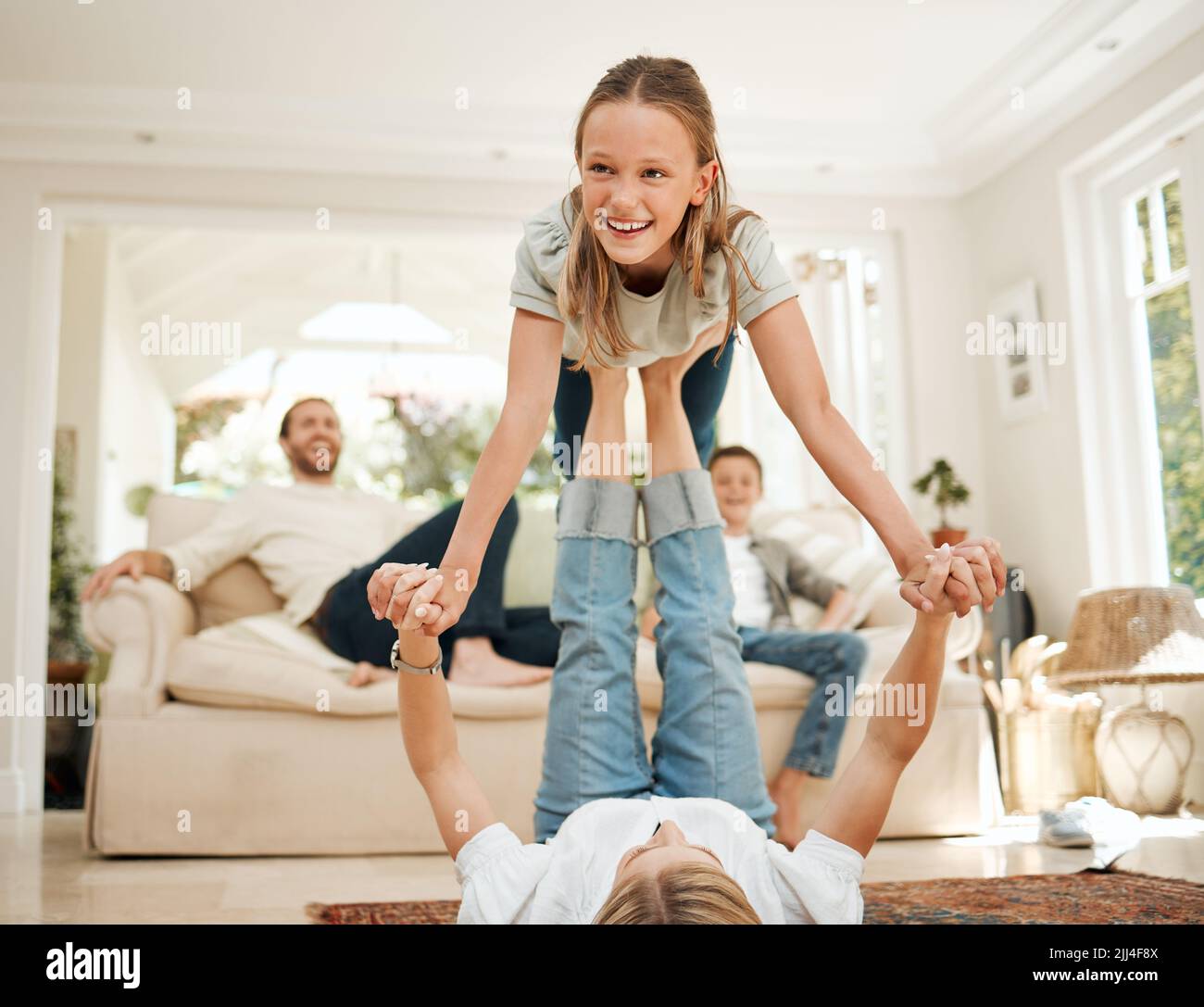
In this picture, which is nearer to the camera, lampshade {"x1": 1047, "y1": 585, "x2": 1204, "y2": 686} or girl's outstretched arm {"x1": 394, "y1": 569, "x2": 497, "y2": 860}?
girl's outstretched arm {"x1": 394, "y1": 569, "x2": 497, "y2": 860}

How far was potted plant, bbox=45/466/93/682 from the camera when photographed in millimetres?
5059

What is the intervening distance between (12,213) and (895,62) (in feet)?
10.7

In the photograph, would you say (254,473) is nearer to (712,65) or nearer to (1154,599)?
(712,65)

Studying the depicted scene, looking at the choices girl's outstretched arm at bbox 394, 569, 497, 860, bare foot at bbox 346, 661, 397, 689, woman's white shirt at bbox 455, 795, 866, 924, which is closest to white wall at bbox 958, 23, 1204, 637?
bare foot at bbox 346, 661, 397, 689

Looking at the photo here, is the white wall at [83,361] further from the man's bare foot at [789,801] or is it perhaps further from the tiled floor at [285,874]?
the man's bare foot at [789,801]

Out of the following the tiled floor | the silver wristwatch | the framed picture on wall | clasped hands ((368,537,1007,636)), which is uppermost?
the framed picture on wall

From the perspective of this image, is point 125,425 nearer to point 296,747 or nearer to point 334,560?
point 334,560

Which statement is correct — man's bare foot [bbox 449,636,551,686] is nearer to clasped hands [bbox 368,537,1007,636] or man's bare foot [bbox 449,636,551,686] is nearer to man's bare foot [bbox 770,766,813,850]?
man's bare foot [bbox 770,766,813,850]

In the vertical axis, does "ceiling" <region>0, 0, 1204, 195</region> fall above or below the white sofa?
above

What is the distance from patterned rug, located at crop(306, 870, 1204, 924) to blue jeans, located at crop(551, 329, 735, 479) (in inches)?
31.7

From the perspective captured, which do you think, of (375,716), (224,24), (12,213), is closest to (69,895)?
(375,716)

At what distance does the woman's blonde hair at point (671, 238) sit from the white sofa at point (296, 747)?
1485mm

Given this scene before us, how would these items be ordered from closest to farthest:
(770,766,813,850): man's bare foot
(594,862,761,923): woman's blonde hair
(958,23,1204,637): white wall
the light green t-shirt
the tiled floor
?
1. (594,862,761,923): woman's blonde hair
2. the light green t-shirt
3. the tiled floor
4. (770,766,813,850): man's bare foot
5. (958,23,1204,637): white wall

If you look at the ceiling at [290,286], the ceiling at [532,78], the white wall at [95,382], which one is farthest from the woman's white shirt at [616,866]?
the ceiling at [290,286]
